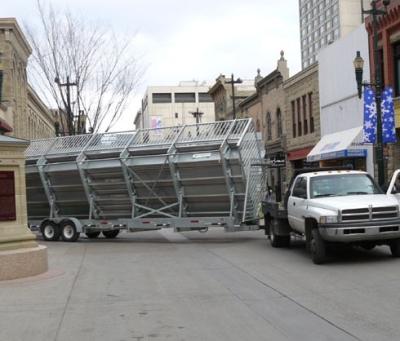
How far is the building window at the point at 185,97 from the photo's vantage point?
15800cm

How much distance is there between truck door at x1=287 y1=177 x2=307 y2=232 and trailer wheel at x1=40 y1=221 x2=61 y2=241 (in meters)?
9.51

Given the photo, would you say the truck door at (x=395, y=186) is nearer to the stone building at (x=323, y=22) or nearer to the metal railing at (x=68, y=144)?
the metal railing at (x=68, y=144)

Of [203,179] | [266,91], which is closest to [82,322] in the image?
[203,179]

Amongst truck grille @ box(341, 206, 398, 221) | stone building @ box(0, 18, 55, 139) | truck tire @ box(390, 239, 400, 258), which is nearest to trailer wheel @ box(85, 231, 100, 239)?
truck tire @ box(390, 239, 400, 258)

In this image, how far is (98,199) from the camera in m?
20.5

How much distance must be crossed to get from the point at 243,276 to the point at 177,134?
859 centimetres

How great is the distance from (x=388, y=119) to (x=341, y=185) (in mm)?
9701

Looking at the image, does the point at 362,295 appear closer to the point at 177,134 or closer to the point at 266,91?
the point at 177,134

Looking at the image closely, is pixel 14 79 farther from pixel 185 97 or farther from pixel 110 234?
pixel 185 97

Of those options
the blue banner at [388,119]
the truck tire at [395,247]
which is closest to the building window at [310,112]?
the blue banner at [388,119]

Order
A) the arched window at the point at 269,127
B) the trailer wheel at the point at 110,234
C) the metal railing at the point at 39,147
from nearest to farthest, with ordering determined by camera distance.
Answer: the metal railing at the point at 39,147 < the trailer wheel at the point at 110,234 < the arched window at the point at 269,127

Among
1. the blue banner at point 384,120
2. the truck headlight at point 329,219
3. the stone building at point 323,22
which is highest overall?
the stone building at point 323,22

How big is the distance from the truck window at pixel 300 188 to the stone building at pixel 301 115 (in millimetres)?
20099

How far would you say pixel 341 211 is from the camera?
11.9 m
